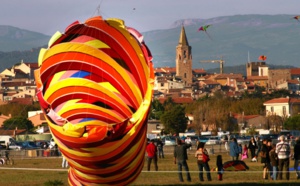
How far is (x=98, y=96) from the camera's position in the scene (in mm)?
27312

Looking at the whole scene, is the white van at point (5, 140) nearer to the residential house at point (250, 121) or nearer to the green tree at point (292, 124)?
the green tree at point (292, 124)

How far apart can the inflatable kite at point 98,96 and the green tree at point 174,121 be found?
110 m

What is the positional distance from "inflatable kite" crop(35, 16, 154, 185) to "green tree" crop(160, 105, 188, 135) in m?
110

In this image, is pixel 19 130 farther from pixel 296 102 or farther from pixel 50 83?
pixel 50 83

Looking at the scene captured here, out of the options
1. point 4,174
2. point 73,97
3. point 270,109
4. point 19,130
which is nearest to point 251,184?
point 73,97

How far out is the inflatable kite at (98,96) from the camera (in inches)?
912

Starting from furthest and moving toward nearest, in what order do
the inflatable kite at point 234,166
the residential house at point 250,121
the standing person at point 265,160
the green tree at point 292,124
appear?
the residential house at point 250,121 < the green tree at point 292,124 < the inflatable kite at point 234,166 < the standing person at point 265,160

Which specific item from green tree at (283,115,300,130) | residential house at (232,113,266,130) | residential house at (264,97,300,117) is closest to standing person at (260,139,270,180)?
green tree at (283,115,300,130)

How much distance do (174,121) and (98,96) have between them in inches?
4418

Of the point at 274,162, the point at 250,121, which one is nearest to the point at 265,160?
the point at 274,162

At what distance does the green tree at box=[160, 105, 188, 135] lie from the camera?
138 metres

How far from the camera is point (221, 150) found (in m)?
72.7

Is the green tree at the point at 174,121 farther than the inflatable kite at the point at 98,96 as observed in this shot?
Yes

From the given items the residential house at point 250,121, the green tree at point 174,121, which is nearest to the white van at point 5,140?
the green tree at point 174,121
